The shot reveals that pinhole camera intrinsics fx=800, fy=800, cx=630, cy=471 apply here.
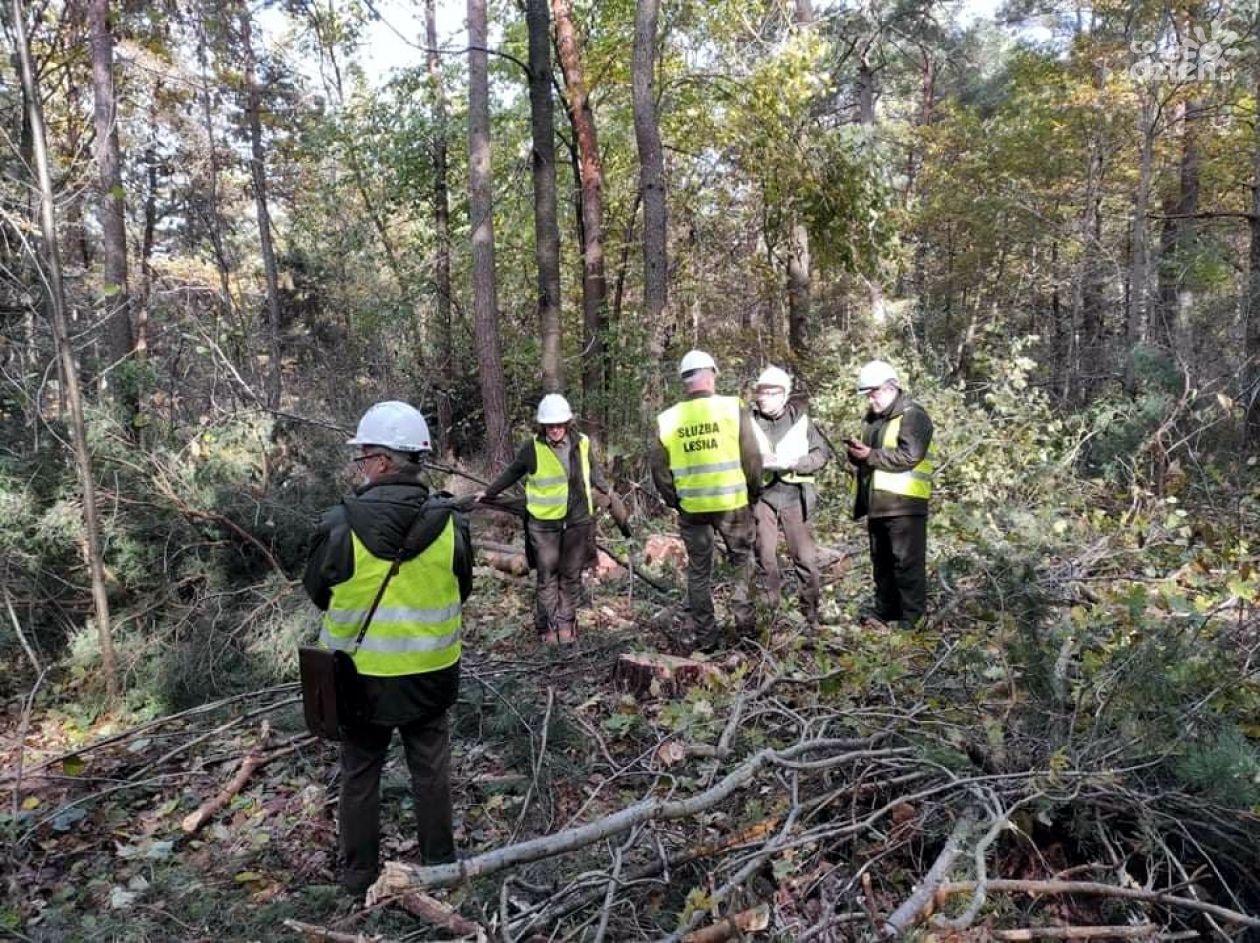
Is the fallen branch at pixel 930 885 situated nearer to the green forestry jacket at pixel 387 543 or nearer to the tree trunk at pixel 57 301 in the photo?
the green forestry jacket at pixel 387 543

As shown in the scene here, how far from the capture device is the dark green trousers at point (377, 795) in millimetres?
3402

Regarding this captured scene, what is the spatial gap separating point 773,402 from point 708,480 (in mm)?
814

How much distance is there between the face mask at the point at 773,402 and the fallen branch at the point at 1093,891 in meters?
3.58

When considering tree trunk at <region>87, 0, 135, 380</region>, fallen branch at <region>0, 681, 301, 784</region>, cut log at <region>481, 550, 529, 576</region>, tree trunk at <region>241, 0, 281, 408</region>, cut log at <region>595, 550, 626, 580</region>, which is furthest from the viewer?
tree trunk at <region>241, 0, 281, 408</region>

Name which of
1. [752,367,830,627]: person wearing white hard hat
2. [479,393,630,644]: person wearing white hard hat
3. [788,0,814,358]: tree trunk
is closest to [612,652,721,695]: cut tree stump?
[752,367,830,627]: person wearing white hard hat

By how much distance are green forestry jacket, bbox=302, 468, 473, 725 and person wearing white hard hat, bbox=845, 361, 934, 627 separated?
3201 mm

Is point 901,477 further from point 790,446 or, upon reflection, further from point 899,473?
point 790,446

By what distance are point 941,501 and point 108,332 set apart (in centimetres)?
1081

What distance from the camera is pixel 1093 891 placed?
251 centimetres

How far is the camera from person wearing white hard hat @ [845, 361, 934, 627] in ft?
17.7

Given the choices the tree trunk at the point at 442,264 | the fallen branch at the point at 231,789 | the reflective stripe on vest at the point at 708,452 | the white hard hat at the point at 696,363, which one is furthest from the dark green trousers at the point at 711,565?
the tree trunk at the point at 442,264

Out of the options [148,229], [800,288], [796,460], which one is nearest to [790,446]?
[796,460]

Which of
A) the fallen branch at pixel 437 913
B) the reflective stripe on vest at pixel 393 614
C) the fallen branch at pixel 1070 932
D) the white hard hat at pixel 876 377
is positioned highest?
the white hard hat at pixel 876 377

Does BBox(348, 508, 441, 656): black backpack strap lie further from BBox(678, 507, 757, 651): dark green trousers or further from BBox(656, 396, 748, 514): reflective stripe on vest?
BBox(678, 507, 757, 651): dark green trousers
